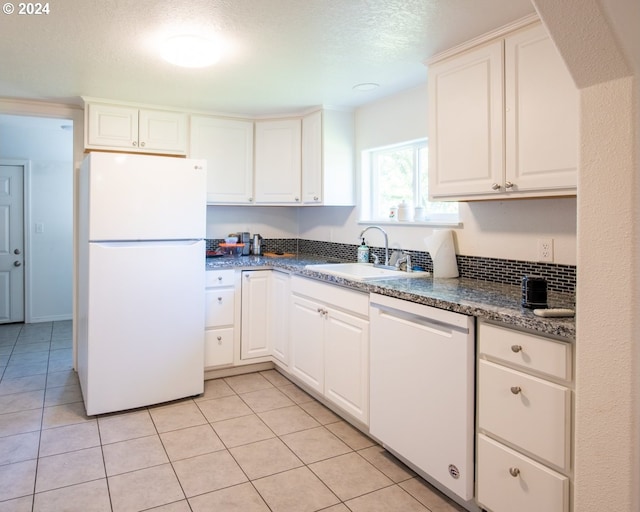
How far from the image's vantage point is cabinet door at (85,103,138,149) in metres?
3.33

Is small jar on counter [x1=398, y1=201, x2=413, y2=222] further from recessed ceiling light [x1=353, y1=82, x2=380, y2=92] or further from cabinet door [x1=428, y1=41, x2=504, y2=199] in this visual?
recessed ceiling light [x1=353, y1=82, x2=380, y2=92]

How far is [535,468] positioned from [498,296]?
0.71 metres

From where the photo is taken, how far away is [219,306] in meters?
3.47

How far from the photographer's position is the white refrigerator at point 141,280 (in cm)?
281

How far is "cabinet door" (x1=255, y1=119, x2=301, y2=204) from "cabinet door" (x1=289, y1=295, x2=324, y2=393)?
1.05 meters

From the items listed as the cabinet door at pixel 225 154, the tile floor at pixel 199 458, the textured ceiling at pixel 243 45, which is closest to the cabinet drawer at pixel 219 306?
the tile floor at pixel 199 458

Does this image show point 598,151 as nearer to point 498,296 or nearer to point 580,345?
point 580,345

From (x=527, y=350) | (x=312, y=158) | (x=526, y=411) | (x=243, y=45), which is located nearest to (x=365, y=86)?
(x=312, y=158)

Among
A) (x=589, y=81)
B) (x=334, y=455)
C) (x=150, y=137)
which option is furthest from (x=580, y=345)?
(x=150, y=137)

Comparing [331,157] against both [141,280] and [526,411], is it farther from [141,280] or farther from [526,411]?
[526,411]

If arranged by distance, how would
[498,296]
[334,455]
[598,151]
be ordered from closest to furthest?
[598,151] < [498,296] < [334,455]

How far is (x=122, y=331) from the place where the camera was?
2.90 metres

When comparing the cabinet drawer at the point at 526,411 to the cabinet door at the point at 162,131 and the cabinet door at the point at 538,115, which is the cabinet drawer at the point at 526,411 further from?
the cabinet door at the point at 162,131

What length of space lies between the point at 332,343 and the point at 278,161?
176 cm
